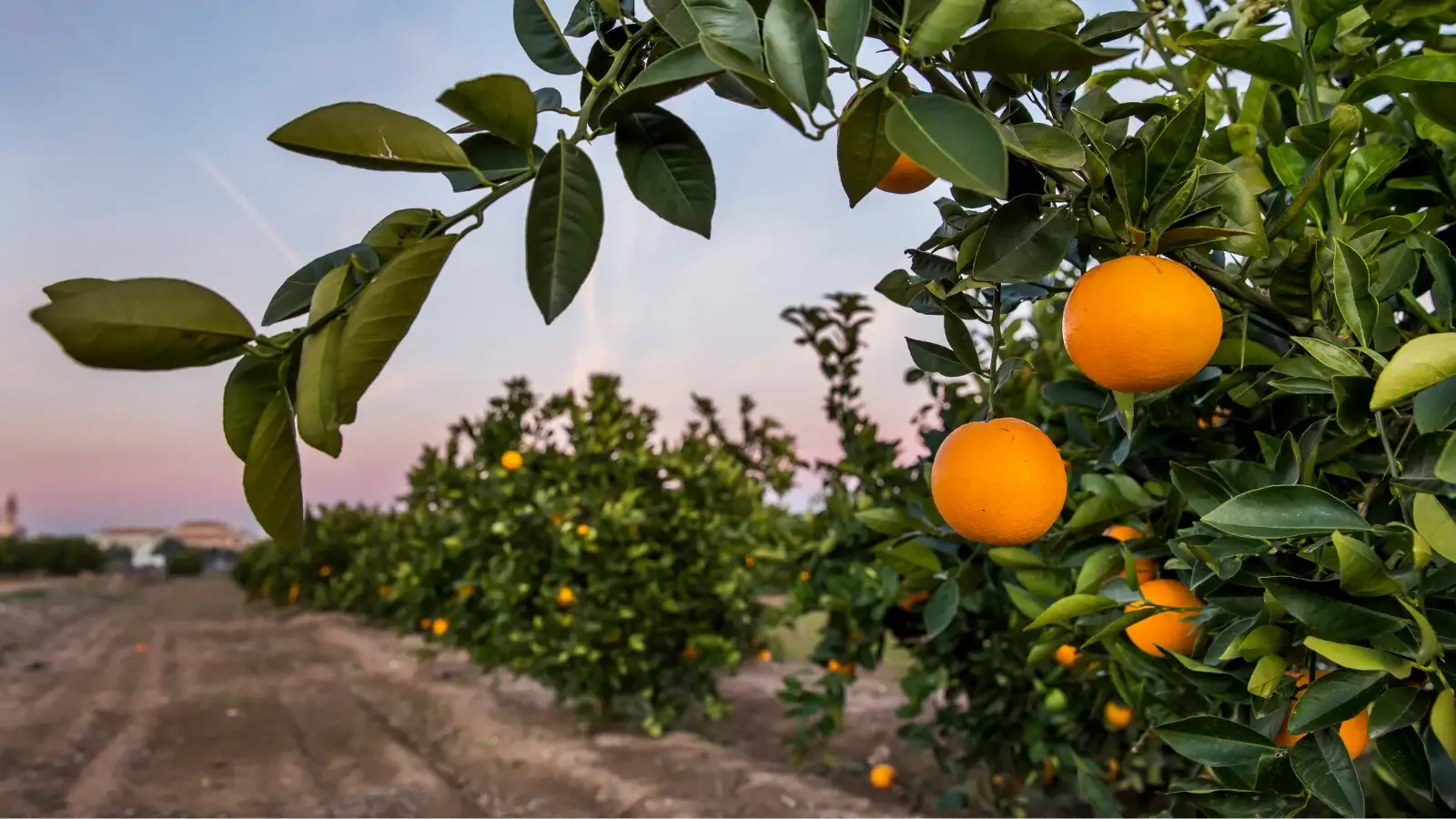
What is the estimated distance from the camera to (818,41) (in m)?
0.40

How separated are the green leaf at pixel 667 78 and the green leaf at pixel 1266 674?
663 mm

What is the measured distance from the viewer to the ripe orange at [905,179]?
565mm

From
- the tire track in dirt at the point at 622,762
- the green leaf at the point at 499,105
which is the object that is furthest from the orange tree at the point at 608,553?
the green leaf at the point at 499,105

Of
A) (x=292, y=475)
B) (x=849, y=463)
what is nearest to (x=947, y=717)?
(x=849, y=463)

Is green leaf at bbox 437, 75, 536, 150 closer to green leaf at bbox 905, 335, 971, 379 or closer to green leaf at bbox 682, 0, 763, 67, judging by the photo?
green leaf at bbox 682, 0, 763, 67

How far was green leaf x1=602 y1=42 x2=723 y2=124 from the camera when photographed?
416 millimetres

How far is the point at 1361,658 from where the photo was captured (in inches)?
24.1

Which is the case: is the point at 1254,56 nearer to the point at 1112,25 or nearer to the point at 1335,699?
the point at 1112,25

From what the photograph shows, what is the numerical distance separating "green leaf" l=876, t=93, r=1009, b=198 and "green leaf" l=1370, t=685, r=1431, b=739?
566mm

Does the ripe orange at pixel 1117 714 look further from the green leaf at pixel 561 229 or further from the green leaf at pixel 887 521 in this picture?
the green leaf at pixel 561 229

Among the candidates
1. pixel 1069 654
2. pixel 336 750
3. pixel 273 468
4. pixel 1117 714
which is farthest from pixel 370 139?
pixel 336 750

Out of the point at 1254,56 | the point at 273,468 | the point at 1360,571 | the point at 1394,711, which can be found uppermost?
the point at 1254,56

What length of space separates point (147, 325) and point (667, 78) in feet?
0.89

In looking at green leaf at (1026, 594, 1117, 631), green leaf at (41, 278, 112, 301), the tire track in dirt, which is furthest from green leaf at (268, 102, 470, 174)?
the tire track in dirt
